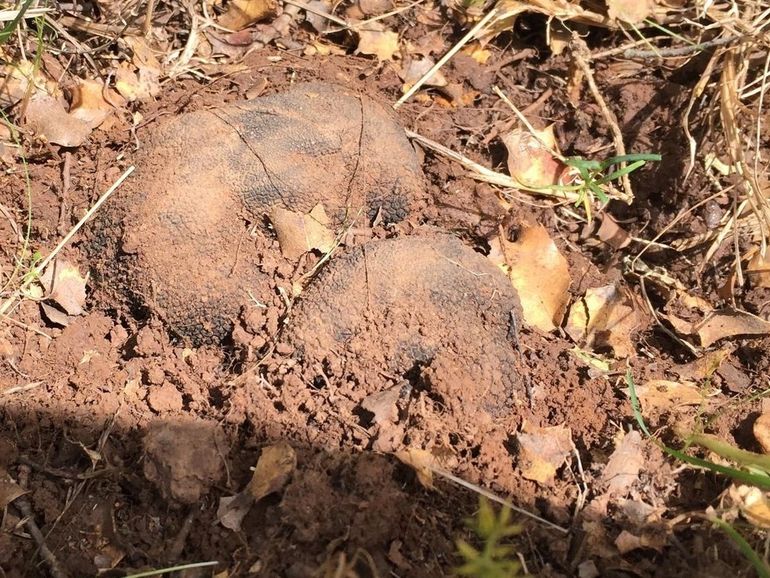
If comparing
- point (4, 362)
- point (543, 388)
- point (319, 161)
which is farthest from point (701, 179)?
point (4, 362)

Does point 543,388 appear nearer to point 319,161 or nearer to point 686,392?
point 686,392

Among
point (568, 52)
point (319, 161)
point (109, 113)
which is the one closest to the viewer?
point (319, 161)

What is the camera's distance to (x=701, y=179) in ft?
7.32

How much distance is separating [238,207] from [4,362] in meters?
0.73

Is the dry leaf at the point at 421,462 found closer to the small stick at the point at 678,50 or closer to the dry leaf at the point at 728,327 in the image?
the dry leaf at the point at 728,327

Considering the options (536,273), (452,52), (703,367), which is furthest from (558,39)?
(703,367)

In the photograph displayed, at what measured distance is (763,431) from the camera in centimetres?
174

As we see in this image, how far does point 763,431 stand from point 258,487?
1.28 metres

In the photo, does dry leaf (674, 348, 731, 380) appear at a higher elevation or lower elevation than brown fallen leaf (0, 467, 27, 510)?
higher

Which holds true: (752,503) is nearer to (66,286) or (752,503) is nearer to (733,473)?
(733,473)

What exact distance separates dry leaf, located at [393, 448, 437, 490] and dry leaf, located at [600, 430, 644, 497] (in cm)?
41

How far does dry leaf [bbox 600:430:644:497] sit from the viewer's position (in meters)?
1.58

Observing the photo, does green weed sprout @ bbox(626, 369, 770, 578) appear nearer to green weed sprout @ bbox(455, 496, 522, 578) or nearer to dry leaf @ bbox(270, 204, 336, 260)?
green weed sprout @ bbox(455, 496, 522, 578)

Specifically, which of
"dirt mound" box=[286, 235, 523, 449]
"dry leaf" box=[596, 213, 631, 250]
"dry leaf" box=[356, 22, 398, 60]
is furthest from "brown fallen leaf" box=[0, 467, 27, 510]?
"dry leaf" box=[596, 213, 631, 250]
